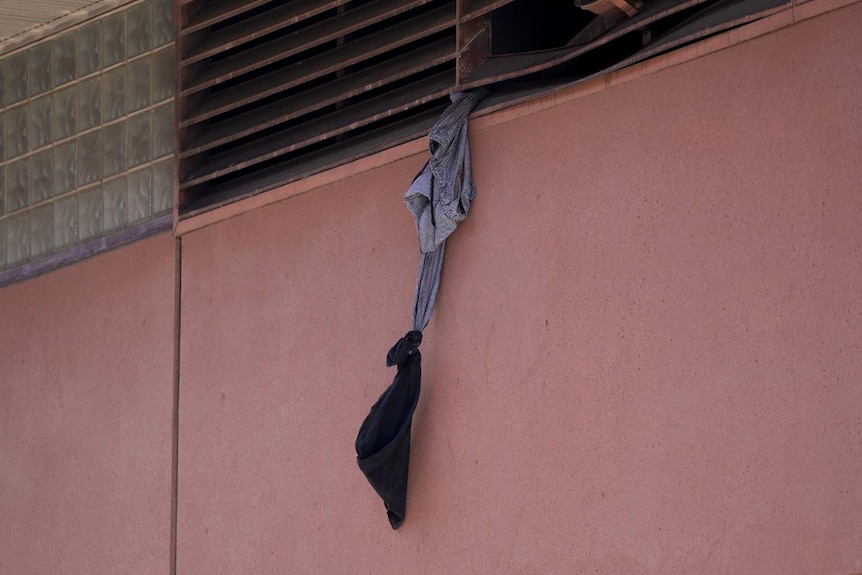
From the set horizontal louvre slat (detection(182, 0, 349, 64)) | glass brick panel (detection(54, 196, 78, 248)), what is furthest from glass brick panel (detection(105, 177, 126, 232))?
horizontal louvre slat (detection(182, 0, 349, 64))

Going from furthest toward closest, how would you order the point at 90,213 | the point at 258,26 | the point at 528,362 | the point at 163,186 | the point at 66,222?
the point at 66,222 < the point at 90,213 < the point at 163,186 < the point at 258,26 < the point at 528,362

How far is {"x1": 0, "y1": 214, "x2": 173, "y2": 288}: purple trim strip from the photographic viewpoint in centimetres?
709

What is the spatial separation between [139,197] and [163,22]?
783 millimetres

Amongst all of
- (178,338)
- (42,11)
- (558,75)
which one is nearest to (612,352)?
(558,75)

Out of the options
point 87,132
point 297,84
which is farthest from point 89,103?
point 297,84

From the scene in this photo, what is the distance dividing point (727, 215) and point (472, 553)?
149 cm

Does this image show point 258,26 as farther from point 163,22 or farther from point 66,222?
point 66,222

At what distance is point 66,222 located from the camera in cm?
750

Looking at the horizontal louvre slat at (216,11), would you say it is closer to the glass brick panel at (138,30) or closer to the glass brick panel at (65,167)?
the glass brick panel at (138,30)

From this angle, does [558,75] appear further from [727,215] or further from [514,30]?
[727,215]

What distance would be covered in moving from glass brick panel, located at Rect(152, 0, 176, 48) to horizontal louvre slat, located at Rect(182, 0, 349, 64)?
236mm

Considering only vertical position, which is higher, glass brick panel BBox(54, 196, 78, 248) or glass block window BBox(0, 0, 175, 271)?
glass block window BBox(0, 0, 175, 271)

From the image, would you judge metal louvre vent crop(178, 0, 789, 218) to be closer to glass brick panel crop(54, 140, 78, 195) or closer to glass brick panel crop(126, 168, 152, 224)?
glass brick panel crop(126, 168, 152, 224)

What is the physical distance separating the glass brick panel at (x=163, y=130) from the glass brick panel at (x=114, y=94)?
0.80 ft
